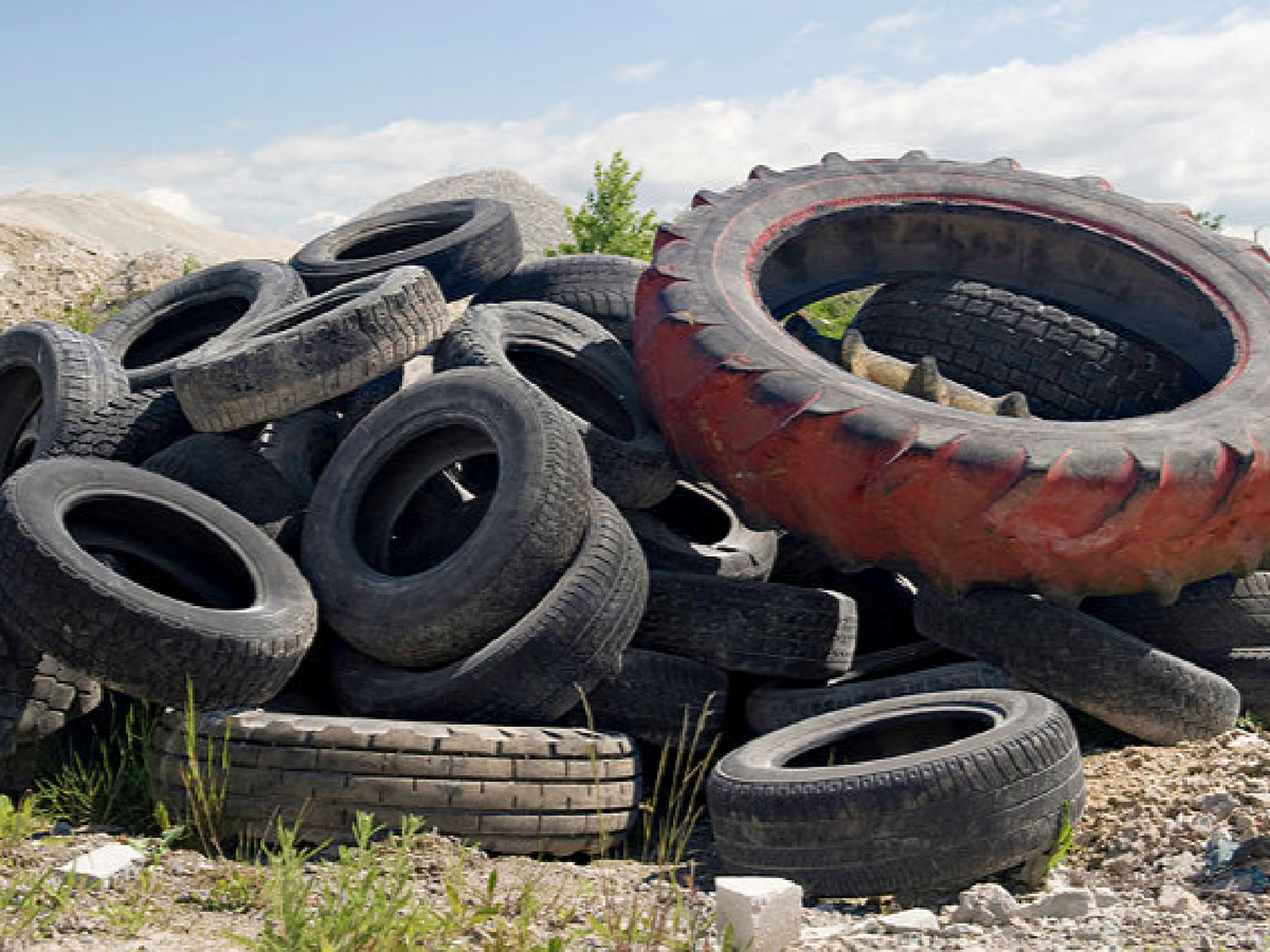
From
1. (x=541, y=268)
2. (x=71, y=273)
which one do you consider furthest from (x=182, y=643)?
(x=71, y=273)

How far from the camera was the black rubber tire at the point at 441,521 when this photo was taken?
4645 mm

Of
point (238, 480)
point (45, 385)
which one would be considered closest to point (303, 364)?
point (238, 480)

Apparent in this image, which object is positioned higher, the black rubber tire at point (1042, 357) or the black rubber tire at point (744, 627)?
the black rubber tire at point (1042, 357)

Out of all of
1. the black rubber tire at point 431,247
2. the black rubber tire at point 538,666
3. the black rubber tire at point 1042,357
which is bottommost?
the black rubber tire at point 538,666

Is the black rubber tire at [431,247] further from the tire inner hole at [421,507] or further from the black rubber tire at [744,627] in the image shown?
the black rubber tire at [744,627]

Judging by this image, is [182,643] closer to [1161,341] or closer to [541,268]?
[541,268]

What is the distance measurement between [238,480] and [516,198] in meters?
20.1

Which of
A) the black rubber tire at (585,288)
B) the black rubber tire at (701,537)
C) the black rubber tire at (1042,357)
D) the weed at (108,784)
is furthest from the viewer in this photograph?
the black rubber tire at (585,288)

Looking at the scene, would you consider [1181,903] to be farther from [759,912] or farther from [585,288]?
[585,288]

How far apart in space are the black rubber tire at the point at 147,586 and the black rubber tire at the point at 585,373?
1.47 m

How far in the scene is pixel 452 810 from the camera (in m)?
3.98

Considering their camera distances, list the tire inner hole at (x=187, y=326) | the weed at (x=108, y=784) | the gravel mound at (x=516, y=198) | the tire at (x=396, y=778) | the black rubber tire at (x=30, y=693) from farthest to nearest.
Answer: the gravel mound at (x=516, y=198) → the tire inner hole at (x=187, y=326) → the black rubber tire at (x=30, y=693) → the weed at (x=108, y=784) → the tire at (x=396, y=778)

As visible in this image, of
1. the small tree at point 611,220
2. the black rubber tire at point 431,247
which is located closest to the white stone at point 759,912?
the black rubber tire at point 431,247

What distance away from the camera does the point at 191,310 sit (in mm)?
7992
